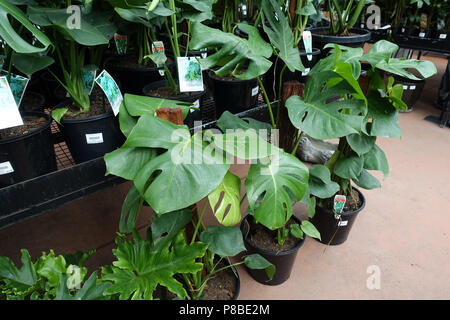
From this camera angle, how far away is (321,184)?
127cm

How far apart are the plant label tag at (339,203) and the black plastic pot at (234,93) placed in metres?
0.68

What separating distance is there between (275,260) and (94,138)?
35.1 inches

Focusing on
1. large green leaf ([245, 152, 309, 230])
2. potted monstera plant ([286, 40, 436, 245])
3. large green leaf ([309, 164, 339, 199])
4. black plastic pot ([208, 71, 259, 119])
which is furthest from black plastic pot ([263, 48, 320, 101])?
large green leaf ([245, 152, 309, 230])

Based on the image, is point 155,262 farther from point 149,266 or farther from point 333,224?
point 333,224

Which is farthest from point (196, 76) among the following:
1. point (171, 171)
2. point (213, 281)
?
point (213, 281)

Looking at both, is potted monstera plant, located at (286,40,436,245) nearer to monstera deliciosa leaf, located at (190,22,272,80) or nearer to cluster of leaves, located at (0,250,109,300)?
monstera deliciosa leaf, located at (190,22,272,80)

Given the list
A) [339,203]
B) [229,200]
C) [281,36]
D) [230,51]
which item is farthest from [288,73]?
[229,200]

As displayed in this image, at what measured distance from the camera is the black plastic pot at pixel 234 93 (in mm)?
1634

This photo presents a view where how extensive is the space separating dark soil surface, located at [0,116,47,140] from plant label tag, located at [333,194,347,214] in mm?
1269

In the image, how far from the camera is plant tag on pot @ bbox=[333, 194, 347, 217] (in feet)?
4.82

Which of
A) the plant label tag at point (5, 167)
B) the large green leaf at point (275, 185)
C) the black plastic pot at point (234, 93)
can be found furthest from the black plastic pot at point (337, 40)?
the plant label tag at point (5, 167)

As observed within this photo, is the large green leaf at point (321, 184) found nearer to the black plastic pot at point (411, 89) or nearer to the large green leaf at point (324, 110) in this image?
the large green leaf at point (324, 110)

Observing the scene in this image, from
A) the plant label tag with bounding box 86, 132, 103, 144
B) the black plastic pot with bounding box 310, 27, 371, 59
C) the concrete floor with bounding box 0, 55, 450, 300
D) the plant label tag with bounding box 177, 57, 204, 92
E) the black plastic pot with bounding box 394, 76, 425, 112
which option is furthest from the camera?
the black plastic pot with bounding box 394, 76, 425, 112
